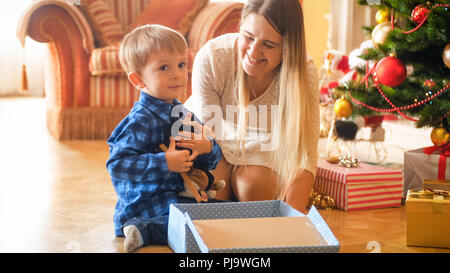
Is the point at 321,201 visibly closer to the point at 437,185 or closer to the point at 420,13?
the point at 437,185

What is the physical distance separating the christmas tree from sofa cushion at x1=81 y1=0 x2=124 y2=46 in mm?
1586

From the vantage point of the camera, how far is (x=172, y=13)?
129 inches

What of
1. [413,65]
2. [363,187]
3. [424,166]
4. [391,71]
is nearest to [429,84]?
[413,65]

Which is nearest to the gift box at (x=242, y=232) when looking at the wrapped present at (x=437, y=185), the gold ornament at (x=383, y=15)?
the wrapped present at (x=437, y=185)

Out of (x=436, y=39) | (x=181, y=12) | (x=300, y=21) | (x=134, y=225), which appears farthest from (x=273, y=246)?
(x=181, y=12)

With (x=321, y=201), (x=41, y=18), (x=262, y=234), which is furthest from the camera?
(x=41, y=18)

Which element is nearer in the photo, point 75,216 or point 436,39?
point 75,216

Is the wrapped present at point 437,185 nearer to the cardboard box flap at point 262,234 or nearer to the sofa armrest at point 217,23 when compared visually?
the cardboard box flap at point 262,234

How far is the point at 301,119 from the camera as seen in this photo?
1.55m

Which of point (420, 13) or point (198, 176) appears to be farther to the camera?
point (420, 13)

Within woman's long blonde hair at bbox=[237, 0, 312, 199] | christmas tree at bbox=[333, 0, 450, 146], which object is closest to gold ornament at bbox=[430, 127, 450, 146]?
christmas tree at bbox=[333, 0, 450, 146]

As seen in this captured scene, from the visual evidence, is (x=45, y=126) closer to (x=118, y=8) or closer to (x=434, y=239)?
(x=118, y=8)

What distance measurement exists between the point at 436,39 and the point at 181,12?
5.90 feet

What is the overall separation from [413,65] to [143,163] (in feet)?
3.59
